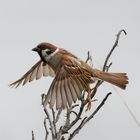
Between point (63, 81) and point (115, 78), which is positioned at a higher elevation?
point (63, 81)

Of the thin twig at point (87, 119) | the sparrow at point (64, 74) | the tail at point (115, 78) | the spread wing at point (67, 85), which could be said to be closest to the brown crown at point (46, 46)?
the sparrow at point (64, 74)

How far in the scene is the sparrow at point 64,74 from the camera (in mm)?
5156

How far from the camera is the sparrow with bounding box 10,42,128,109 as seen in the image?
516 cm

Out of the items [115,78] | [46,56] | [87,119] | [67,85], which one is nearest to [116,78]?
[115,78]

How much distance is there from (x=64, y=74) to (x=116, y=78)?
2.22 feet

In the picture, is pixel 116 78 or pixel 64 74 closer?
pixel 116 78

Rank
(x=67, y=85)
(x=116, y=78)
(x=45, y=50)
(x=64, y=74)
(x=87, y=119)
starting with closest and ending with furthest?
(x=87, y=119) < (x=67, y=85) < (x=116, y=78) < (x=64, y=74) < (x=45, y=50)

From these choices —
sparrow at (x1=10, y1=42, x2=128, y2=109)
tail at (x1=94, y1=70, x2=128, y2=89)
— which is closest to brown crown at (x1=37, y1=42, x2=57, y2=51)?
sparrow at (x1=10, y1=42, x2=128, y2=109)

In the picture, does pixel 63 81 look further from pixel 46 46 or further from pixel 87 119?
pixel 87 119

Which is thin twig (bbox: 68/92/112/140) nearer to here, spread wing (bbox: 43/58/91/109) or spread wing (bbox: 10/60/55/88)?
spread wing (bbox: 43/58/91/109)

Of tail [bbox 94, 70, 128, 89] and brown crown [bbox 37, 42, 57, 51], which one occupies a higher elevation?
brown crown [bbox 37, 42, 57, 51]

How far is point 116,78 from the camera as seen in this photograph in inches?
222

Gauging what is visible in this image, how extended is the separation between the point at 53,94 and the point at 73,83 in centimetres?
57

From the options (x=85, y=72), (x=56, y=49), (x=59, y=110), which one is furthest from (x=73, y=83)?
(x=59, y=110)
